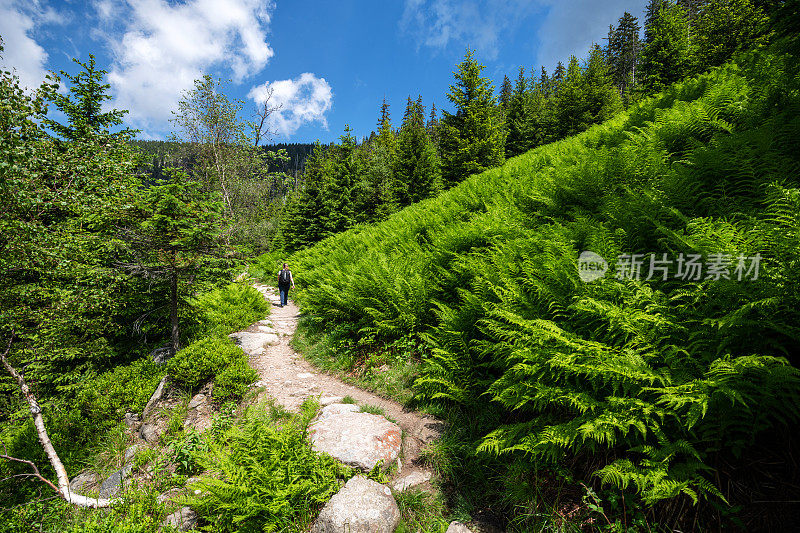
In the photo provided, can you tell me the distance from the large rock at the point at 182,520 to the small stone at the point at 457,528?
2836 millimetres

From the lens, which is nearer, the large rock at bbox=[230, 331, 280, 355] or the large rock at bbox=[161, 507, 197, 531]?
the large rock at bbox=[161, 507, 197, 531]

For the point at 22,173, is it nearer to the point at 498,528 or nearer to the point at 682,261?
the point at 498,528

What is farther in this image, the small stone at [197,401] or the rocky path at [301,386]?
the small stone at [197,401]

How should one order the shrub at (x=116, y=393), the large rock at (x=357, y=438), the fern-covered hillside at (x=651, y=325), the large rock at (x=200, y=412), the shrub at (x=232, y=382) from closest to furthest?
the fern-covered hillside at (x=651, y=325), the large rock at (x=357, y=438), the large rock at (x=200, y=412), the shrub at (x=232, y=382), the shrub at (x=116, y=393)

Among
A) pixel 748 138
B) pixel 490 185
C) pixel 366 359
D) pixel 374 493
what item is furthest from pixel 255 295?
pixel 748 138

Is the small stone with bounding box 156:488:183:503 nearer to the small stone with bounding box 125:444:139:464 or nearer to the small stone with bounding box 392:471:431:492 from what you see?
the small stone with bounding box 125:444:139:464

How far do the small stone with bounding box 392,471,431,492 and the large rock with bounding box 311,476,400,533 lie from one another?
0.17 metres

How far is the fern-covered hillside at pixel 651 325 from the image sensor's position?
2.03 meters

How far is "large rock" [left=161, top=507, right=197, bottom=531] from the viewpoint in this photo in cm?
333

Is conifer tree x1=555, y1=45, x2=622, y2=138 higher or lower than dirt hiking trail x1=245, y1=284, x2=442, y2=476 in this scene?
higher

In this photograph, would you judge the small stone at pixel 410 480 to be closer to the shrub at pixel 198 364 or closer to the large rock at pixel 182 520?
the large rock at pixel 182 520

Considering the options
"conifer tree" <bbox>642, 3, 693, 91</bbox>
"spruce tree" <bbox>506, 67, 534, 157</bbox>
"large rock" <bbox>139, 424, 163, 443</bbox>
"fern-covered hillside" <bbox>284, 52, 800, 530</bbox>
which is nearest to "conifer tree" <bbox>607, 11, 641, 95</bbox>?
"spruce tree" <bbox>506, 67, 534, 157</bbox>

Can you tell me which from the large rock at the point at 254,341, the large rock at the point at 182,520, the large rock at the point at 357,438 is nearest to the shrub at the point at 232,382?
the large rock at the point at 254,341

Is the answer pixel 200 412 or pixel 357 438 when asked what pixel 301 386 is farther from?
pixel 357 438
